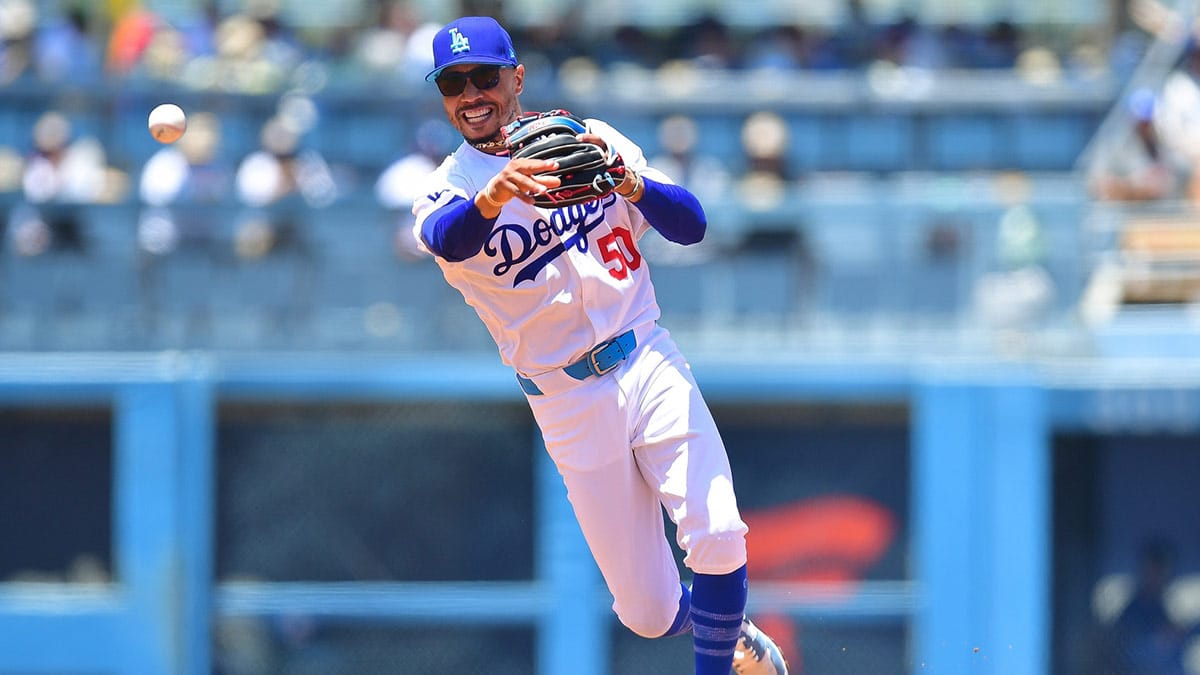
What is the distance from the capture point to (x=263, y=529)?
778cm

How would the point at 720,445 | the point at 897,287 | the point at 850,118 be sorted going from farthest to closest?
the point at 850,118 → the point at 897,287 → the point at 720,445

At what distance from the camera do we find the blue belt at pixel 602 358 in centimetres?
402

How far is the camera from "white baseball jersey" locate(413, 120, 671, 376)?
393cm

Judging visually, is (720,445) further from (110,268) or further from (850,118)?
(850,118)

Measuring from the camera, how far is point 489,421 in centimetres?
779

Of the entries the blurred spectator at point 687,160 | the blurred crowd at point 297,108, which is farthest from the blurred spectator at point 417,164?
the blurred spectator at point 687,160

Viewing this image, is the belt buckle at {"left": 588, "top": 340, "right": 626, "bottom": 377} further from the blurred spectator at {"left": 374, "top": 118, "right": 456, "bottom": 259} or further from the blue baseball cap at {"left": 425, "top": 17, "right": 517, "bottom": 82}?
the blurred spectator at {"left": 374, "top": 118, "right": 456, "bottom": 259}

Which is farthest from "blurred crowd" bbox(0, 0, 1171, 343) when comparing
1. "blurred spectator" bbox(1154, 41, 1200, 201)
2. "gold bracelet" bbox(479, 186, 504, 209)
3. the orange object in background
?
"gold bracelet" bbox(479, 186, 504, 209)

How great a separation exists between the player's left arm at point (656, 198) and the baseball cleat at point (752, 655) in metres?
1.11

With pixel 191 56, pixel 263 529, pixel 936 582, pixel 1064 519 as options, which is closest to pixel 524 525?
pixel 263 529

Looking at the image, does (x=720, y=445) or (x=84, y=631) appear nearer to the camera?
(x=720, y=445)

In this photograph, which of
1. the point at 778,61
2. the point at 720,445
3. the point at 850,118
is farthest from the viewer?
the point at 778,61

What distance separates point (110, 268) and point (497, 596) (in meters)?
2.30

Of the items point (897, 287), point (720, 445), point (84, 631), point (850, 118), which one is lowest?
point (84, 631)
